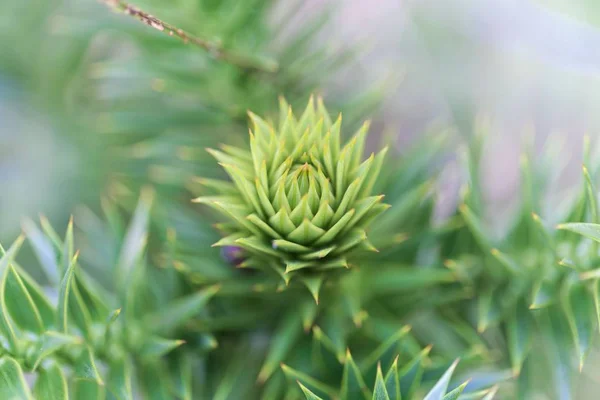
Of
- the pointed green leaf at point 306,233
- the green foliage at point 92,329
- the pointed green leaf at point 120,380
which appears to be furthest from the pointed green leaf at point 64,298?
the pointed green leaf at point 306,233

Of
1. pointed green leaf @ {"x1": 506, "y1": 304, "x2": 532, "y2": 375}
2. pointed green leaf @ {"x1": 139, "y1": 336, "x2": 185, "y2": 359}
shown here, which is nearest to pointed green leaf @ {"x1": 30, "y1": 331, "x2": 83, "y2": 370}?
pointed green leaf @ {"x1": 139, "y1": 336, "x2": 185, "y2": 359}

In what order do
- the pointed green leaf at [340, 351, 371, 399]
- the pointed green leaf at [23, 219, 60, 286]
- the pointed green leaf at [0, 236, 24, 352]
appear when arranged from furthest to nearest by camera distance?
the pointed green leaf at [23, 219, 60, 286]
the pointed green leaf at [340, 351, 371, 399]
the pointed green leaf at [0, 236, 24, 352]

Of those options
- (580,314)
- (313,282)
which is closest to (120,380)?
(313,282)

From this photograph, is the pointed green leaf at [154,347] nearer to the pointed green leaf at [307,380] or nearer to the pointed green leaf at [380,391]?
the pointed green leaf at [307,380]

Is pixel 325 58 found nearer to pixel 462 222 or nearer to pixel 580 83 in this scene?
pixel 462 222

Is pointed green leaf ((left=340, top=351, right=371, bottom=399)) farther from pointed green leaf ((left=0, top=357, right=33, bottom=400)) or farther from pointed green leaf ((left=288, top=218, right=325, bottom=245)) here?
pointed green leaf ((left=0, top=357, right=33, bottom=400))

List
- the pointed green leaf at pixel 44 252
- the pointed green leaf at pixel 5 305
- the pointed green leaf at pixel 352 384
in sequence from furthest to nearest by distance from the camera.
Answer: the pointed green leaf at pixel 44 252 < the pointed green leaf at pixel 352 384 < the pointed green leaf at pixel 5 305

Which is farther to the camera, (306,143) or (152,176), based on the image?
(152,176)

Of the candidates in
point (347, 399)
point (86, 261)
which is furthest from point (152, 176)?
point (347, 399)
